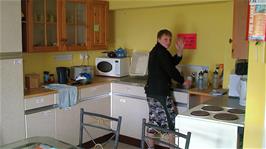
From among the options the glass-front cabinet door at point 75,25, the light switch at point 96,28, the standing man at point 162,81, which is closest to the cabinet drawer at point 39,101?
the glass-front cabinet door at point 75,25

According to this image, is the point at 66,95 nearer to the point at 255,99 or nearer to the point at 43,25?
the point at 43,25

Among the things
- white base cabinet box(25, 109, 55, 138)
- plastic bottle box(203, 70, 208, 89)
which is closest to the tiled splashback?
plastic bottle box(203, 70, 208, 89)

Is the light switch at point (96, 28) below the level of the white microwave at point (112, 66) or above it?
above

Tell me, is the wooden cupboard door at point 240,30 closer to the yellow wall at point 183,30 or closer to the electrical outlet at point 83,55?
the yellow wall at point 183,30

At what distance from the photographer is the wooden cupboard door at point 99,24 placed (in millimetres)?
4051

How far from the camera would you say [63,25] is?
366cm

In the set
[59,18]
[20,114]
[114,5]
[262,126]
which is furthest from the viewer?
[114,5]

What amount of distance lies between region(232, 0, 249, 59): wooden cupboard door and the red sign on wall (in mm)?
1167

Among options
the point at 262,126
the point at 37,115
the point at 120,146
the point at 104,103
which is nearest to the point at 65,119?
the point at 37,115

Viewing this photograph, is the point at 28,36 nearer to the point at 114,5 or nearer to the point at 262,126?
the point at 114,5

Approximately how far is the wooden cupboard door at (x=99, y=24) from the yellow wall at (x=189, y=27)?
0.37 metres

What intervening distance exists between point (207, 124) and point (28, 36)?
212 centimetres

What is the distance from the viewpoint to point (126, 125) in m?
3.90

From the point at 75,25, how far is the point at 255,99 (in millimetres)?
2593
